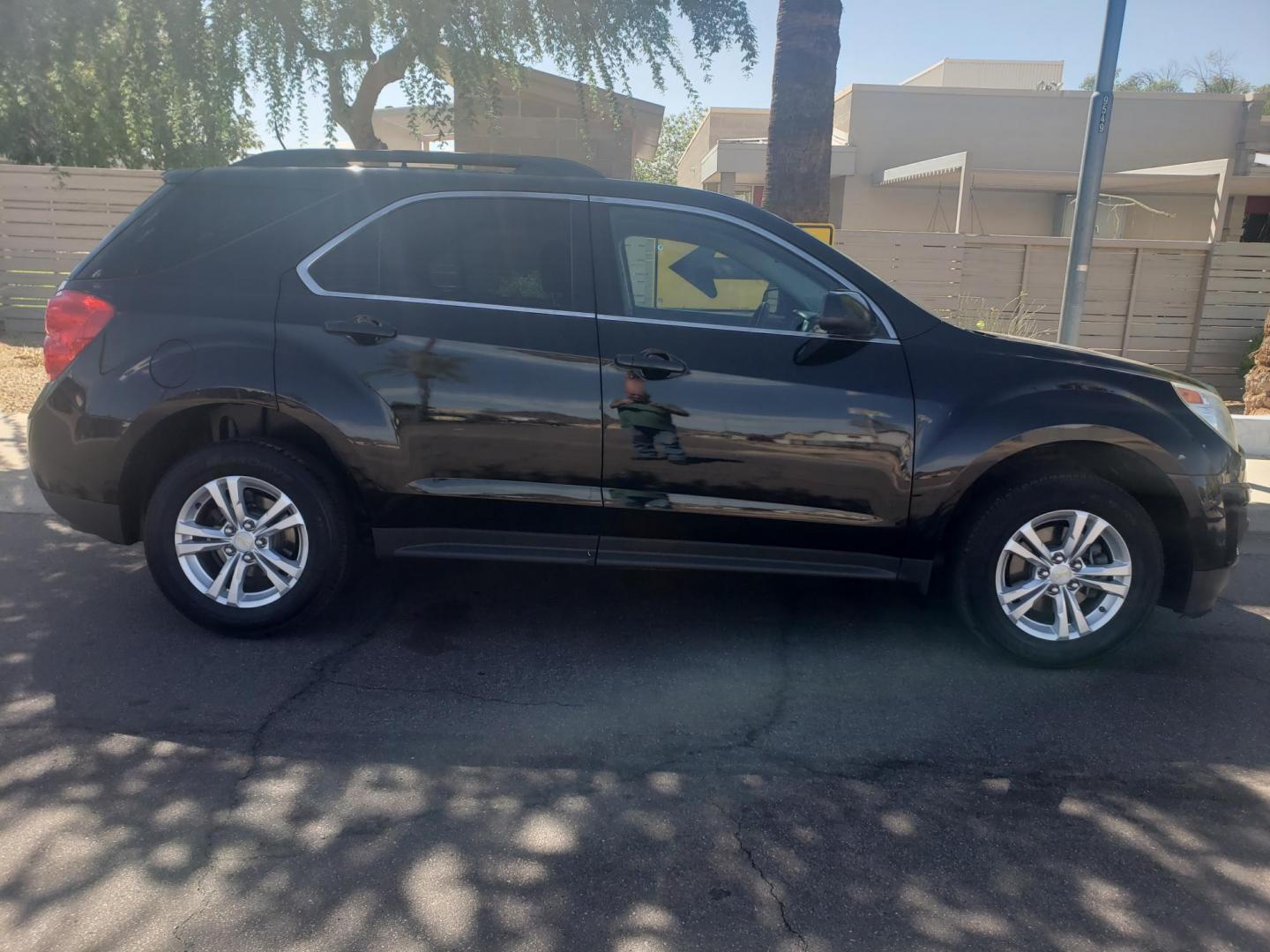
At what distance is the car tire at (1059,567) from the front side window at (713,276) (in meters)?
1.19

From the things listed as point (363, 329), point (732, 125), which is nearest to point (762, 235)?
point (363, 329)

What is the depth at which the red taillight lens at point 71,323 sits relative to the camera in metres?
4.35

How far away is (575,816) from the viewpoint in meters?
3.19

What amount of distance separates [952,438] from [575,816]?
7.11 ft

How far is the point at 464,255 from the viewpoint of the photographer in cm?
440

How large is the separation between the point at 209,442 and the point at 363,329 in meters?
0.95

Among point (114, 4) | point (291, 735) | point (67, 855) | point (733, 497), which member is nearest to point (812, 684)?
point (733, 497)

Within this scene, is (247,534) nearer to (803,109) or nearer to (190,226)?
(190,226)

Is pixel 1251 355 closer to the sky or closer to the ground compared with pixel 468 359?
closer to the ground

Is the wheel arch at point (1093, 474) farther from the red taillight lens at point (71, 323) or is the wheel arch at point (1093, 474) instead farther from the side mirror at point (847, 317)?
the red taillight lens at point (71, 323)

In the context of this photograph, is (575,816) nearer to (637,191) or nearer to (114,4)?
(637,191)

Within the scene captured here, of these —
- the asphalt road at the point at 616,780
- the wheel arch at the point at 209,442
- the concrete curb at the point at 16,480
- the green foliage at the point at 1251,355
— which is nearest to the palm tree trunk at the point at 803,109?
the asphalt road at the point at 616,780

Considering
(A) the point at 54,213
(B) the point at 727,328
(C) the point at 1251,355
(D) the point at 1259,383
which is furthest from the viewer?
(C) the point at 1251,355

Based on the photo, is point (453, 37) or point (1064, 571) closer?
point (1064, 571)
